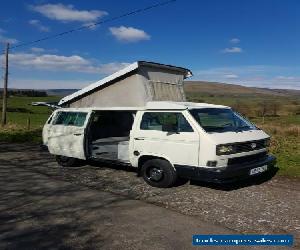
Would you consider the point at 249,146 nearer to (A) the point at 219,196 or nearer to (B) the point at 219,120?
(B) the point at 219,120

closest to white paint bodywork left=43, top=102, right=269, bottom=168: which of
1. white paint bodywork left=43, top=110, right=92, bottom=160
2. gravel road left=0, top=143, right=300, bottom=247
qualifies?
gravel road left=0, top=143, right=300, bottom=247

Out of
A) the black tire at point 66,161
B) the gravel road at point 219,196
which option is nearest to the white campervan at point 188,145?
the gravel road at point 219,196

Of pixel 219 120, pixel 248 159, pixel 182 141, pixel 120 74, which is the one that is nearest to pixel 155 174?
pixel 182 141

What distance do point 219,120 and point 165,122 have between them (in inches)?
47.4

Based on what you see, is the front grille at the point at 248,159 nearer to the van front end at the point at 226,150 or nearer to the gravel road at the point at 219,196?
the van front end at the point at 226,150

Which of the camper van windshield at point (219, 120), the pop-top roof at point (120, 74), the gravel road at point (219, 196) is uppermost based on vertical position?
the pop-top roof at point (120, 74)

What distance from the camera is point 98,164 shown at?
38.3 feet

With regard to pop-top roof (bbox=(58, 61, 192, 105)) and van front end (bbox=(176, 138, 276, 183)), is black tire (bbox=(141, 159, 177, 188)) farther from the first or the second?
pop-top roof (bbox=(58, 61, 192, 105))

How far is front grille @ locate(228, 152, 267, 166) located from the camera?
7.93 meters

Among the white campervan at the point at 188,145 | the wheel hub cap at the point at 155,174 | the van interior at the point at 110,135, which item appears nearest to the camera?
the white campervan at the point at 188,145

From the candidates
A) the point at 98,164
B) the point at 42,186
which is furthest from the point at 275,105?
the point at 42,186

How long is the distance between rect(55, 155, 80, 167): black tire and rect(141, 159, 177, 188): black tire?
305 centimetres

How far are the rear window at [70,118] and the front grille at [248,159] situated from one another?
443cm

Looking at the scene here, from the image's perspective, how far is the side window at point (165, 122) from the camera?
836 centimetres
